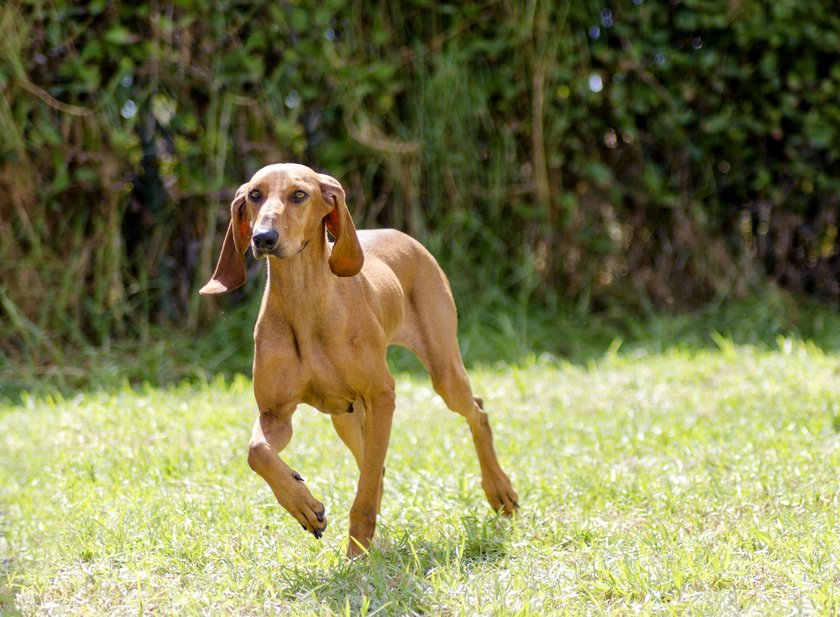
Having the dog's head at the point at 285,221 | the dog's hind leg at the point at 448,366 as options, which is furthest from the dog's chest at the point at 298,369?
the dog's hind leg at the point at 448,366

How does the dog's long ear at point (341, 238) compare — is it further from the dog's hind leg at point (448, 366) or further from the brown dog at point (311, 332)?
the dog's hind leg at point (448, 366)

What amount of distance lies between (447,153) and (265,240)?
174 inches

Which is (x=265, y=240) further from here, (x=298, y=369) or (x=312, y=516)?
(x=312, y=516)

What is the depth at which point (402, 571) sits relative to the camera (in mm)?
3141

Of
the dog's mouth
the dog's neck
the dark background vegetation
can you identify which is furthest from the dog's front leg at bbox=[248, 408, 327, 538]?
the dark background vegetation

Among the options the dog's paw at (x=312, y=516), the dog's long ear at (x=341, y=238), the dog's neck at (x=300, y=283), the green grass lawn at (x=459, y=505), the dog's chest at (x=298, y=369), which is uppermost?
the dog's long ear at (x=341, y=238)

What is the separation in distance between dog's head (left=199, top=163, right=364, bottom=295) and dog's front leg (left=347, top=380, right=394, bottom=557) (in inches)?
16.5

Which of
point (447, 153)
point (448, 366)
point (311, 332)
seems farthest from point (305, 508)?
point (447, 153)

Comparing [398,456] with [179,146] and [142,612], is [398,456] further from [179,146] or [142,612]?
[179,146]

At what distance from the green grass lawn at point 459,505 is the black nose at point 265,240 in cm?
94

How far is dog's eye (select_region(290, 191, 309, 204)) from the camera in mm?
3008

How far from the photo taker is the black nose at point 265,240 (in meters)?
2.84

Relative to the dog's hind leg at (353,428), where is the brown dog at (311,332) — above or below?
above

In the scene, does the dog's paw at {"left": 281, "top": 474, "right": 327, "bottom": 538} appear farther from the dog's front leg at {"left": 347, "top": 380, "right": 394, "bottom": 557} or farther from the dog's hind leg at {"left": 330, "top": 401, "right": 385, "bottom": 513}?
the dog's hind leg at {"left": 330, "top": 401, "right": 385, "bottom": 513}
